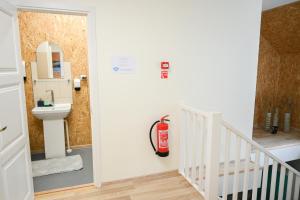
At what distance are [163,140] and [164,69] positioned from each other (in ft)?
3.01

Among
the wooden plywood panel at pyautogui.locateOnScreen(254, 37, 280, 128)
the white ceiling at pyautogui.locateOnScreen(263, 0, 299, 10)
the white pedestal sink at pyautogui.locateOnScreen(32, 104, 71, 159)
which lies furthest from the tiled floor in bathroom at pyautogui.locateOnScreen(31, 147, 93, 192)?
the wooden plywood panel at pyautogui.locateOnScreen(254, 37, 280, 128)

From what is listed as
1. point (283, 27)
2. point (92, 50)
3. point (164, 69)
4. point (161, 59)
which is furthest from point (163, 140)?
point (283, 27)

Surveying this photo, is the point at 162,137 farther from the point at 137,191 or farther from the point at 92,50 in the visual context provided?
the point at 92,50

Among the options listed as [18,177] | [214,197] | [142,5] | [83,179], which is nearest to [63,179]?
[83,179]

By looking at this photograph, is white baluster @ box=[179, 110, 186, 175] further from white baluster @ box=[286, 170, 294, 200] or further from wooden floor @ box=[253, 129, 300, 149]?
wooden floor @ box=[253, 129, 300, 149]

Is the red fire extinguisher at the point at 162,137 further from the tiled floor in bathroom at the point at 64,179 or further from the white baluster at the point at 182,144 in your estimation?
the tiled floor in bathroom at the point at 64,179

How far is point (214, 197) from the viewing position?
2.15m

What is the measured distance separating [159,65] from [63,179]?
1992mm

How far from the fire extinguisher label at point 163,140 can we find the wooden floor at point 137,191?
46 cm

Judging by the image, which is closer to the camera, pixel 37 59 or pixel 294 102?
pixel 37 59

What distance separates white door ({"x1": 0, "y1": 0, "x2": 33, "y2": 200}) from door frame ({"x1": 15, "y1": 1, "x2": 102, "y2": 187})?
0.26 meters

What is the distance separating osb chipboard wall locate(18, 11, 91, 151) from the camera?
10.7 ft

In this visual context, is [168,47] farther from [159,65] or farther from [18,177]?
[18,177]

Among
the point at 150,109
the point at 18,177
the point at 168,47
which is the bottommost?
the point at 18,177
